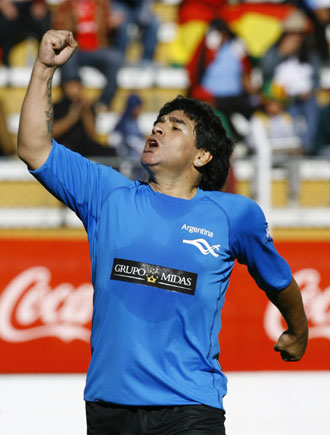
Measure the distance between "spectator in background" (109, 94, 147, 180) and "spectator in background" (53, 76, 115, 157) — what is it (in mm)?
287

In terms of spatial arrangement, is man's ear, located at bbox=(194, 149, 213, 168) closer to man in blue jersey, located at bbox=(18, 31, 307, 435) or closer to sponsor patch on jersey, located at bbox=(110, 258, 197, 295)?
man in blue jersey, located at bbox=(18, 31, 307, 435)

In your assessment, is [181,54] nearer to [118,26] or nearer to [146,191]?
[118,26]

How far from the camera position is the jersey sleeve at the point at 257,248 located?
123 inches

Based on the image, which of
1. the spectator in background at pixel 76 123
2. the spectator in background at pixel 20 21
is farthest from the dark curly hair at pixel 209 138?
the spectator in background at pixel 20 21

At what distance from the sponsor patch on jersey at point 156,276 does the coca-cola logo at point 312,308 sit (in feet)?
14.1

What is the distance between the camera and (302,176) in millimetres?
8742

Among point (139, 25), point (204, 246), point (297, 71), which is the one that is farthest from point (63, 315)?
point (139, 25)

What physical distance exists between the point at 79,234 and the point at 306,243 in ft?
7.67

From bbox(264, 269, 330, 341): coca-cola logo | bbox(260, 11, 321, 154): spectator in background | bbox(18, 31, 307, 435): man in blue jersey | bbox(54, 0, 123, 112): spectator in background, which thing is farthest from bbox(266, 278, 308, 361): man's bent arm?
bbox(54, 0, 123, 112): spectator in background

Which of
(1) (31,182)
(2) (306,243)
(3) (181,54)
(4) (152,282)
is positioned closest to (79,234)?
(1) (31,182)

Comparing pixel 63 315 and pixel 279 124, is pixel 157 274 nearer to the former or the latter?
pixel 63 315

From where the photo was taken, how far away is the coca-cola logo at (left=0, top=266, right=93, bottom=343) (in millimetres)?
6934

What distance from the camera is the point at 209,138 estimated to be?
133 inches

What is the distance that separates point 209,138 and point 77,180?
1.97 ft
